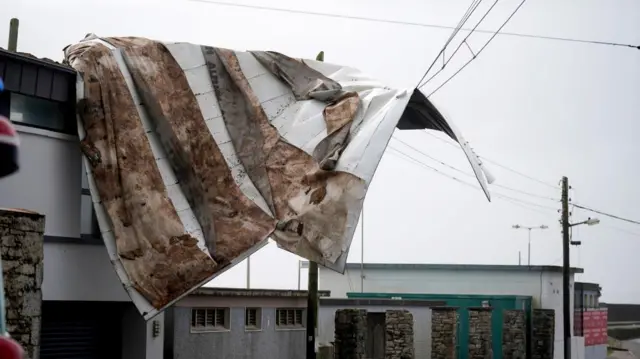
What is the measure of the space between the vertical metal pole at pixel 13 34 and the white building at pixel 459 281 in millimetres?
24981

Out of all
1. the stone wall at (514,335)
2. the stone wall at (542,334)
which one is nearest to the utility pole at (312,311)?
the stone wall at (514,335)

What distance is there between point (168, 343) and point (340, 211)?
451cm

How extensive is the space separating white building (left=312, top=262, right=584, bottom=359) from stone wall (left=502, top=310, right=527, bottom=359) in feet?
25.2

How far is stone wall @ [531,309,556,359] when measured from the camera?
36.1m

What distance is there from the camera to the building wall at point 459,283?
42781mm

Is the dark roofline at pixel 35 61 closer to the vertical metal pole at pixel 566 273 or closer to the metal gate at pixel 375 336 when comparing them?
the metal gate at pixel 375 336

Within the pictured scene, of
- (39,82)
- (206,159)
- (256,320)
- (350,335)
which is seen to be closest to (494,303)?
(350,335)

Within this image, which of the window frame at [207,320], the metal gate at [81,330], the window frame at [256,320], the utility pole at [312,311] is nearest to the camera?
the metal gate at [81,330]

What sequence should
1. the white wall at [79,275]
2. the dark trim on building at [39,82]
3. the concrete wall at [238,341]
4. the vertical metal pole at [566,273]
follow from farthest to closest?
the vertical metal pole at [566,273]
the concrete wall at [238,341]
the white wall at [79,275]
the dark trim on building at [39,82]

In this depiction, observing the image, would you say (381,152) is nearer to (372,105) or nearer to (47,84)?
(372,105)

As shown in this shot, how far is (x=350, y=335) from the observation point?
956 inches

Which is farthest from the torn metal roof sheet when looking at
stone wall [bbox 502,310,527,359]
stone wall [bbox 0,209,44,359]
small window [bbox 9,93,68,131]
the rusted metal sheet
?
stone wall [bbox 502,310,527,359]

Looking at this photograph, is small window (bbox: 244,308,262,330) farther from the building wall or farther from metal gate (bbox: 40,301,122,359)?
the building wall

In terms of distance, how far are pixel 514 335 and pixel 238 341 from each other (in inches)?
626
